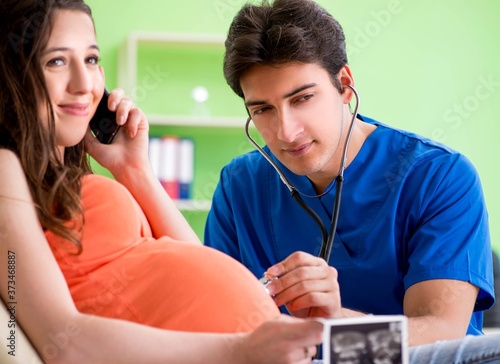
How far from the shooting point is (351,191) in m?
1.92

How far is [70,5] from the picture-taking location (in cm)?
130

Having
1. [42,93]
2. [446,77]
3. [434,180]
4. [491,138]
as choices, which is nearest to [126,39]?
[446,77]

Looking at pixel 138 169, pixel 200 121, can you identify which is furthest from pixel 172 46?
pixel 138 169

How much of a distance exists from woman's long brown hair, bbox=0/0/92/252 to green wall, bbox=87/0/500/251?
3.17m

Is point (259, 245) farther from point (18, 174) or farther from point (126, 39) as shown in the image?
point (126, 39)

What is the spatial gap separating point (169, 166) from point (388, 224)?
6.99ft

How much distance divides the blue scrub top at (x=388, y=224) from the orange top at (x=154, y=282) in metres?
0.71

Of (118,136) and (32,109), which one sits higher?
(32,109)

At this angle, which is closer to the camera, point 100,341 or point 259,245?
point 100,341

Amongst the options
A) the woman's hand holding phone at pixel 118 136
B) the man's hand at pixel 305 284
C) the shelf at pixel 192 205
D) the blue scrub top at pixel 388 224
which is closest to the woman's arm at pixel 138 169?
the woman's hand holding phone at pixel 118 136

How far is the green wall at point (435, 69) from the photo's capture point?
168 inches

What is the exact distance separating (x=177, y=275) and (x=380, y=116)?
129 inches

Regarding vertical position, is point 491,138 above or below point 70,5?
below

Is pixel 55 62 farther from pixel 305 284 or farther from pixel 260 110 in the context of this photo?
pixel 260 110
